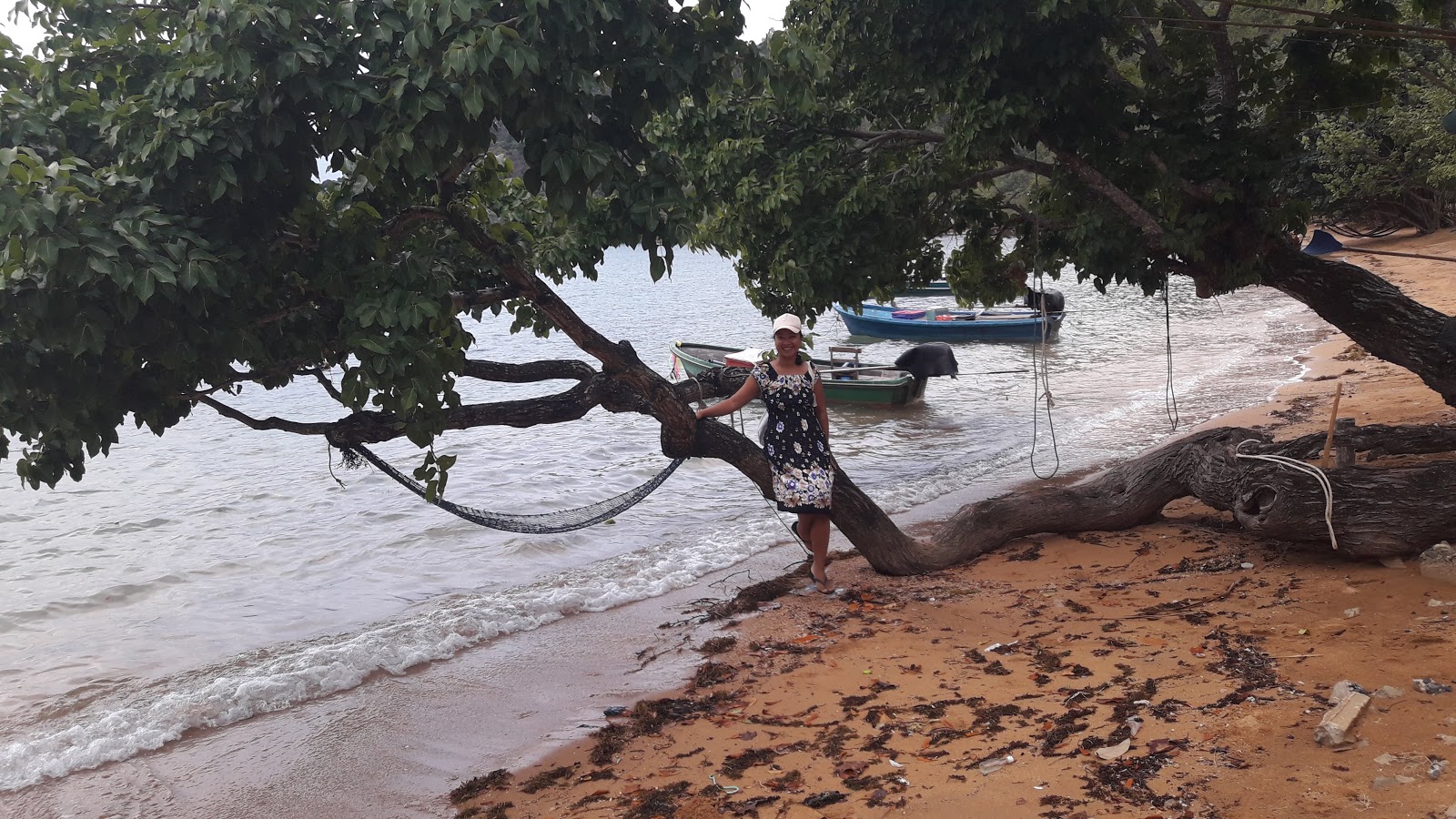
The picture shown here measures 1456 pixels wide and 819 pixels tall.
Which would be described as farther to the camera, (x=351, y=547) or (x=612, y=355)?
(x=351, y=547)

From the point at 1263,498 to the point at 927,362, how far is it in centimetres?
1041

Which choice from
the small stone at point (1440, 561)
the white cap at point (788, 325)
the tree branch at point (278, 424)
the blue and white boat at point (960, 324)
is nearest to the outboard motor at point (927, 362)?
the blue and white boat at point (960, 324)

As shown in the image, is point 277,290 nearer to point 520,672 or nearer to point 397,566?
point 520,672

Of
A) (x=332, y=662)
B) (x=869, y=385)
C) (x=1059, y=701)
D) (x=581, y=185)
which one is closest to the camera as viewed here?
(x=581, y=185)

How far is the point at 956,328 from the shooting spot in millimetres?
23797

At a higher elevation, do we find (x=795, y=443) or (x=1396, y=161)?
(x=1396, y=161)

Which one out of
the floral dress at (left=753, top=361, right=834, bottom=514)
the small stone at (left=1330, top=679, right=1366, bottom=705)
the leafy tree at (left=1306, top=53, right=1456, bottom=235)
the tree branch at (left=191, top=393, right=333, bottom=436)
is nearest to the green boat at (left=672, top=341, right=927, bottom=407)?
the floral dress at (left=753, top=361, right=834, bottom=514)

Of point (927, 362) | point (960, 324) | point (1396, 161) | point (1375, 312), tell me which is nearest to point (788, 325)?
point (1375, 312)

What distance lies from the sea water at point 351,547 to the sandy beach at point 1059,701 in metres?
1.27

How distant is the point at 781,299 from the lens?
7.83 m

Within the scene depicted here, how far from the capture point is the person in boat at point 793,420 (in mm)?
5926

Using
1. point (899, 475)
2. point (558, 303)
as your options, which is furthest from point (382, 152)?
point (899, 475)

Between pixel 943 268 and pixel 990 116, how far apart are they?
263 cm

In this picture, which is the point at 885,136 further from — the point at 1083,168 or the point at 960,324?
the point at 960,324
